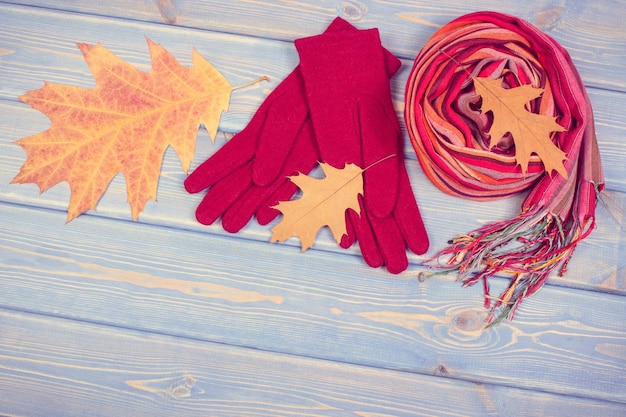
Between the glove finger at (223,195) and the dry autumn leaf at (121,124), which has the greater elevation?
the dry autumn leaf at (121,124)

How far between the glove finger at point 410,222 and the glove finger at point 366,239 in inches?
2.6

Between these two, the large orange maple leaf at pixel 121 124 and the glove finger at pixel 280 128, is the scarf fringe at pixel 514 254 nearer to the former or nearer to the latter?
the glove finger at pixel 280 128

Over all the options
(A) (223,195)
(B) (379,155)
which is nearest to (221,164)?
(A) (223,195)

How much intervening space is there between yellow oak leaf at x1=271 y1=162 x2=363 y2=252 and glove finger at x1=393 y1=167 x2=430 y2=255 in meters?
0.09

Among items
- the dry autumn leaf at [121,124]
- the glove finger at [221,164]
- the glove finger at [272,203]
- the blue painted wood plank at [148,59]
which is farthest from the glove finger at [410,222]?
the dry autumn leaf at [121,124]

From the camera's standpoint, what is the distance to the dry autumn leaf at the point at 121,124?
1155 millimetres

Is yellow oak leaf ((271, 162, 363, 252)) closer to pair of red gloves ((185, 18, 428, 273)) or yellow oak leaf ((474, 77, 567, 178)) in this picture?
pair of red gloves ((185, 18, 428, 273))

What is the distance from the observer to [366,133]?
1.14m

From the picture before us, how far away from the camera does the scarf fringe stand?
3.71 feet

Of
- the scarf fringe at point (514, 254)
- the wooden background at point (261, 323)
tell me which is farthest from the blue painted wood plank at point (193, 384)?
the scarf fringe at point (514, 254)

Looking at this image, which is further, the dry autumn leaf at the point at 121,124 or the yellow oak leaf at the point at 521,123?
the dry autumn leaf at the point at 121,124

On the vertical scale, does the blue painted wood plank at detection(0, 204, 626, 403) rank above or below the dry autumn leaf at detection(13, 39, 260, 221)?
below

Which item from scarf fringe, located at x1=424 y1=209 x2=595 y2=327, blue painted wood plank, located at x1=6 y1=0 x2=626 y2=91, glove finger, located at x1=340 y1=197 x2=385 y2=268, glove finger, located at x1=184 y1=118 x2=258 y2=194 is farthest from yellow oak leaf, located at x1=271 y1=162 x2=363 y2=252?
blue painted wood plank, located at x1=6 y1=0 x2=626 y2=91

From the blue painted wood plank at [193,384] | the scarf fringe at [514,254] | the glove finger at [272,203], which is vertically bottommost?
the blue painted wood plank at [193,384]
